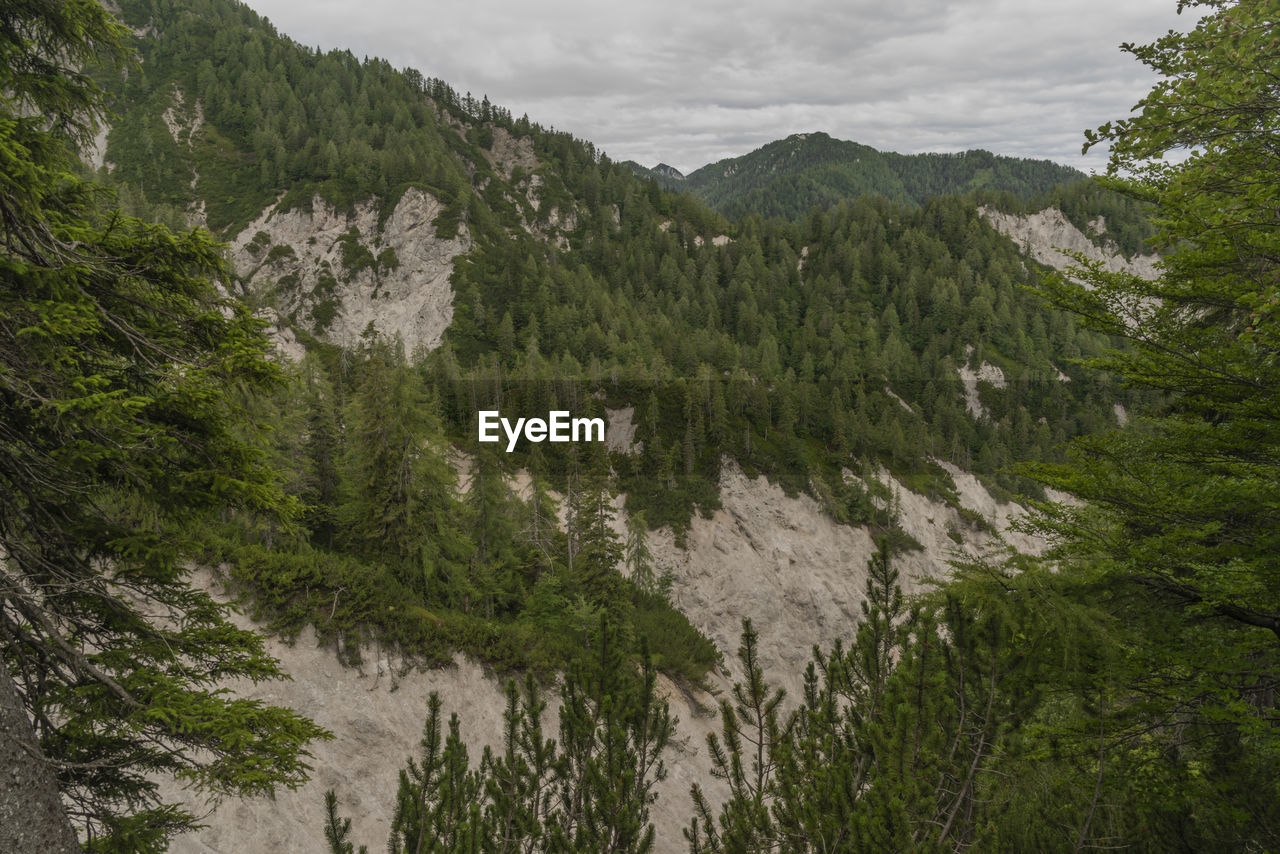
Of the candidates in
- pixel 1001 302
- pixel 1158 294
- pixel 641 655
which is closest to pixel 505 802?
pixel 641 655

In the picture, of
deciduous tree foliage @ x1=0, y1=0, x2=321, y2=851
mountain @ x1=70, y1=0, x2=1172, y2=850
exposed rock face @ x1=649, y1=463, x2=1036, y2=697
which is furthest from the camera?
exposed rock face @ x1=649, y1=463, x2=1036, y2=697

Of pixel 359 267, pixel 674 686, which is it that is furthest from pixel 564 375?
pixel 359 267

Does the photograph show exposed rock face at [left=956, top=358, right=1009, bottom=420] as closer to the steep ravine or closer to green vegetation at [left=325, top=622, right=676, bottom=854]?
the steep ravine

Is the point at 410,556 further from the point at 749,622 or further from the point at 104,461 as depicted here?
the point at 749,622

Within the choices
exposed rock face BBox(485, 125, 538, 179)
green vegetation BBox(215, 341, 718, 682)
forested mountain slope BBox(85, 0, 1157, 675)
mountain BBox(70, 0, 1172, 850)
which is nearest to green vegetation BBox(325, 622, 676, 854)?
mountain BBox(70, 0, 1172, 850)

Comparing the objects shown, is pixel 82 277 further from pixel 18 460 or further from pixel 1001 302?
pixel 1001 302

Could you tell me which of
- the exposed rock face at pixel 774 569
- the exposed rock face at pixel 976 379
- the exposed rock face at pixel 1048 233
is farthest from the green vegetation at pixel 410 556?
the exposed rock face at pixel 1048 233

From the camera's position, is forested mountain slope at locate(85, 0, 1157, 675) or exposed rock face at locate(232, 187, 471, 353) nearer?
forested mountain slope at locate(85, 0, 1157, 675)
